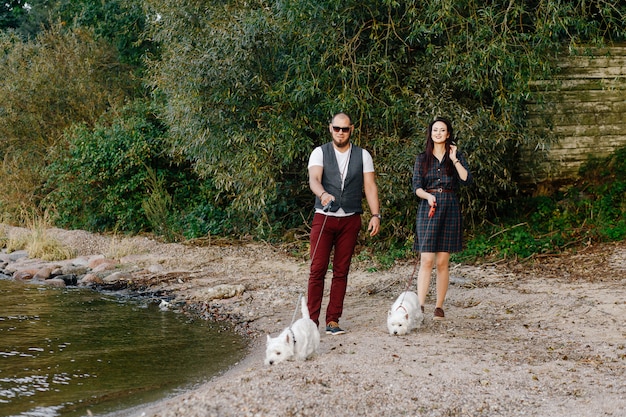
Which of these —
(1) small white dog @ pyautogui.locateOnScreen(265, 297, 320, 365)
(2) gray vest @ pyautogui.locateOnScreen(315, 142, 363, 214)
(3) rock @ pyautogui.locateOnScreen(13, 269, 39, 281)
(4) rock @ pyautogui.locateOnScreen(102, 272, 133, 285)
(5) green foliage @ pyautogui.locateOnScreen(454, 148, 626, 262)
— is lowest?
(3) rock @ pyautogui.locateOnScreen(13, 269, 39, 281)

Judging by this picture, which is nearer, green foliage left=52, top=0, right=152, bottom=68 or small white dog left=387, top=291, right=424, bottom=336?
small white dog left=387, top=291, right=424, bottom=336

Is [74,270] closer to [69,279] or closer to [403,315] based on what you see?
[69,279]

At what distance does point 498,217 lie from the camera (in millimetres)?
12102

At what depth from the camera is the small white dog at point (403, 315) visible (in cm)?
664

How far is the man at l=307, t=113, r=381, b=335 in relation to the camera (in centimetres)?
652

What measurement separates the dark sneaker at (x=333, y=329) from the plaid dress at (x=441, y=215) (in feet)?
3.50

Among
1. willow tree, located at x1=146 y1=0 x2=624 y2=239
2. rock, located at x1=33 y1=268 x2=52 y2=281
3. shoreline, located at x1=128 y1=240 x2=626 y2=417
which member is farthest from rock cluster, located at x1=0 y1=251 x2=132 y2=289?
shoreline, located at x1=128 y1=240 x2=626 y2=417

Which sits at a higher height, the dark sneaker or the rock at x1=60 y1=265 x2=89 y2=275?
the dark sneaker

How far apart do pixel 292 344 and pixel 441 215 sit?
207 centimetres

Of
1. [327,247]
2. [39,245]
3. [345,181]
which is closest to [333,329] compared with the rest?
[327,247]

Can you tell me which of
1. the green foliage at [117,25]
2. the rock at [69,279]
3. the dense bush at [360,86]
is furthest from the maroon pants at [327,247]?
the green foliage at [117,25]

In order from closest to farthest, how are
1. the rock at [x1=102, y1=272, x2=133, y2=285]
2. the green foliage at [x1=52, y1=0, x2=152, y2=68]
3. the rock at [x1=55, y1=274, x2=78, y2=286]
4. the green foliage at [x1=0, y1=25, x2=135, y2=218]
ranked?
the rock at [x1=102, y1=272, x2=133, y2=285] → the rock at [x1=55, y1=274, x2=78, y2=286] → the green foliage at [x1=0, y1=25, x2=135, y2=218] → the green foliage at [x1=52, y1=0, x2=152, y2=68]

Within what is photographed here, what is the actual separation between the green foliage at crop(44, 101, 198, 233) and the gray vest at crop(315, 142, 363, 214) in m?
8.79

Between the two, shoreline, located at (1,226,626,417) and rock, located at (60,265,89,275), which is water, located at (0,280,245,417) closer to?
shoreline, located at (1,226,626,417)
